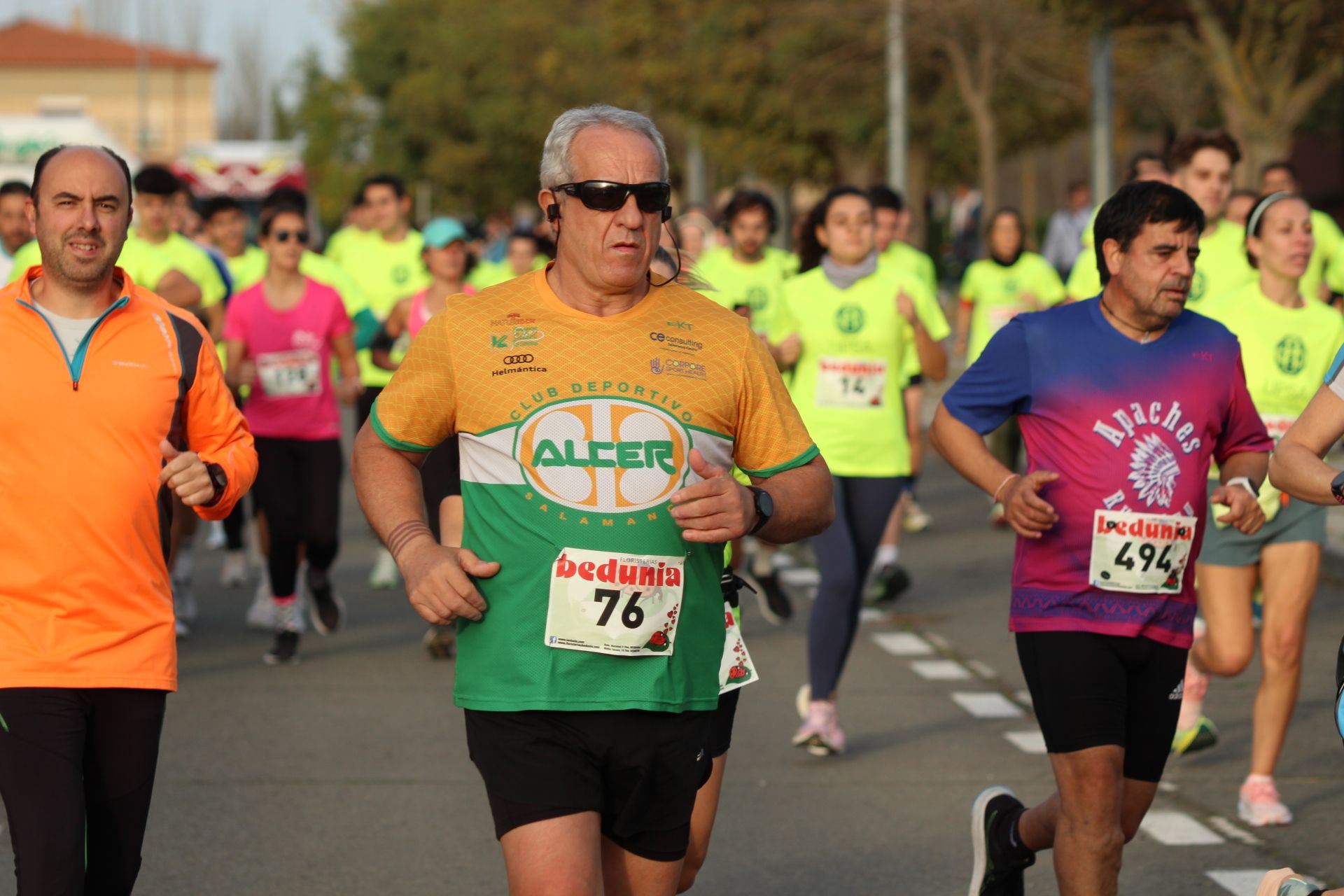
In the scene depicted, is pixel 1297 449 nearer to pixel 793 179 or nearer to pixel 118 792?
pixel 118 792

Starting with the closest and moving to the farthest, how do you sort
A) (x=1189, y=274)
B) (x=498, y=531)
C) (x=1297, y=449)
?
(x=498, y=531) < (x=1297, y=449) < (x=1189, y=274)

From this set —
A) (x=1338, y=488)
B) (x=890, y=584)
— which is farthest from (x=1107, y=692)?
(x=890, y=584)

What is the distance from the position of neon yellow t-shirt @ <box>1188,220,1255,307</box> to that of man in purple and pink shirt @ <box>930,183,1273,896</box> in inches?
134

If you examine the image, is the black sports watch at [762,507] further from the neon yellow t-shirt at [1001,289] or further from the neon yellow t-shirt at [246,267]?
the neon yellow t-shirt at [1001,289]

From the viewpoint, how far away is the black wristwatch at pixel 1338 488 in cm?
412

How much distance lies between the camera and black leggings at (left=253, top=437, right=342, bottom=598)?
972cm

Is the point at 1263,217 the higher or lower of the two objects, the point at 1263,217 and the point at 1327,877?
the higher

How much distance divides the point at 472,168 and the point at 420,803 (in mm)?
55310

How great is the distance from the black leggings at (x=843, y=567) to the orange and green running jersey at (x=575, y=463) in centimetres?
373

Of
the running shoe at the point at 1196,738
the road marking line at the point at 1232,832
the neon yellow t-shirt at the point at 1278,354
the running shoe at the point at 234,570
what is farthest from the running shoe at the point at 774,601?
the road marking line at the point at 1232,832

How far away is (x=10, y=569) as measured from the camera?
4.49 m

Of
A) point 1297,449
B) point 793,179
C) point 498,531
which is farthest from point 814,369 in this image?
point 793,179

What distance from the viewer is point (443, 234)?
33.5 ft

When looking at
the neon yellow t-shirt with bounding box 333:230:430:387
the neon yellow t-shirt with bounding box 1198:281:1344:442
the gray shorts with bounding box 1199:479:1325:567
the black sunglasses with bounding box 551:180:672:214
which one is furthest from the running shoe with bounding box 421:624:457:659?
the black sunglasses with bounding box 551:180:672:214
